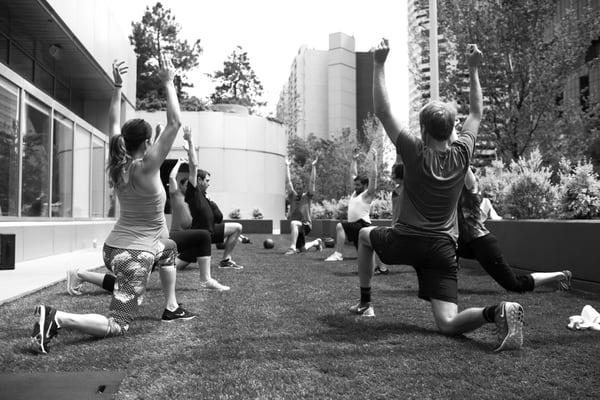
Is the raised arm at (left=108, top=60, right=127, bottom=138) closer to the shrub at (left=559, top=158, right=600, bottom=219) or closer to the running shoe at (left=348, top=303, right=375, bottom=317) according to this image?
the running shoe at (left=348, top=303, right=375, bottom=317)

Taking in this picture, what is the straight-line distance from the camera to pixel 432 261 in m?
4.00

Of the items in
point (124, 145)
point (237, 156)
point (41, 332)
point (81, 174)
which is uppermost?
point (237, 156)

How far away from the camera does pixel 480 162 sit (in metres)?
21.8

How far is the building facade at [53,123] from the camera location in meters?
10.5

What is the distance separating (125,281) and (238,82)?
54.8 m

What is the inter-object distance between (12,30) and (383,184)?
29.9 metres

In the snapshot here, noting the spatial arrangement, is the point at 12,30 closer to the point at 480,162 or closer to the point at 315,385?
the point at 315,385

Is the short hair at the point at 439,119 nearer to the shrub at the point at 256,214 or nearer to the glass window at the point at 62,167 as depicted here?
the glass window at the point at 62,167

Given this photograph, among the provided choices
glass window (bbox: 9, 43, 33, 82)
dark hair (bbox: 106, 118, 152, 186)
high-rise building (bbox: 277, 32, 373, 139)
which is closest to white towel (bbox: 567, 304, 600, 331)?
dark hair (bbox: 106, 118, 152, 186)

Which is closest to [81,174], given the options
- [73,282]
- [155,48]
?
[73,282]

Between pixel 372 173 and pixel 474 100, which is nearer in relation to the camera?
pixel 474 100

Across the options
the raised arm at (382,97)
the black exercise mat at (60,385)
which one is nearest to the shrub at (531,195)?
the raised arm at (382,97)

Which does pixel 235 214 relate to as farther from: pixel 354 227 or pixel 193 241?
pixel 193 241

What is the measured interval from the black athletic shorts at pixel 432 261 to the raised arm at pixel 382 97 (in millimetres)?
779
